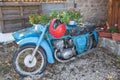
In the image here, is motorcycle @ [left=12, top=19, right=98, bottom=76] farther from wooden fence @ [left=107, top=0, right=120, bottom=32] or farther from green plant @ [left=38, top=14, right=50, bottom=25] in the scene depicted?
wooden fence @ [left=107, top=0, right=120, bottom=32]

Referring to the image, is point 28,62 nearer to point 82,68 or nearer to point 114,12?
point 82,68

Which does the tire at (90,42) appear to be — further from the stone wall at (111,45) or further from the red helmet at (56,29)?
the red helmet at (56,29)

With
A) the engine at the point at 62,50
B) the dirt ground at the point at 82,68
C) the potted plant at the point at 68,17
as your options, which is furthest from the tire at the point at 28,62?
the potted plant at the point at 68,17

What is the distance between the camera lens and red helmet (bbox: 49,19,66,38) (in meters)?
4.46

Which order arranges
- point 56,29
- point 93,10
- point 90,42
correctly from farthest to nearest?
1. point 93,10
2. point 90,42
3. point 56,29

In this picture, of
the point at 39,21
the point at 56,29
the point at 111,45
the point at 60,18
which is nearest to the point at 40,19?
the point at 39,21

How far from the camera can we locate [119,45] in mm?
5324

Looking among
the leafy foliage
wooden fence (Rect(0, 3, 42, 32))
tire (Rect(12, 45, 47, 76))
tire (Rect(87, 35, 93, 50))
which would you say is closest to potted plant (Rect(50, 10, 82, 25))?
the leafy foliage

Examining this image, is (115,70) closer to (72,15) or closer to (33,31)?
(72,15)

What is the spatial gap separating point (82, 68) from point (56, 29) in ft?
3.16

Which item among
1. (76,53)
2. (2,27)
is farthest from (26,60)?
(2,27)

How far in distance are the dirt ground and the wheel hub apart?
0.24 metres

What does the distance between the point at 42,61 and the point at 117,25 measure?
2414mm

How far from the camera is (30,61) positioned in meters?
4.50
